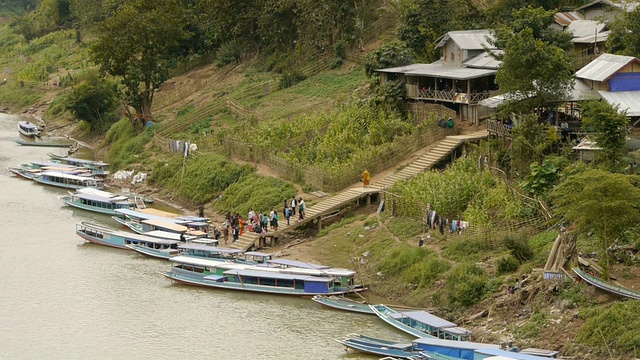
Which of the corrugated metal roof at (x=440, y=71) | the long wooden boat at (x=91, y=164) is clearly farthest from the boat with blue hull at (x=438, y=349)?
the long wooden boat at (x=91, y=164)

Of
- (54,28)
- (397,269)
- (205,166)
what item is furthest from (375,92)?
(54,28)

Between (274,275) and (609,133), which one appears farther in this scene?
(274,275)

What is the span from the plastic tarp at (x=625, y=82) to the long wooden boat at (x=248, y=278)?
15.7m

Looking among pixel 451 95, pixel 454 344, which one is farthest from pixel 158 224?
pixel 454 344

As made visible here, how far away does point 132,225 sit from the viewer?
61625 mm

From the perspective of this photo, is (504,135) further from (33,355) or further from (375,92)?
(33,355)

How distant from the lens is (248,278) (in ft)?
162

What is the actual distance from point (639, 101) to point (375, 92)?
18325mm

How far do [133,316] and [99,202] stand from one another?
2150 centimetres

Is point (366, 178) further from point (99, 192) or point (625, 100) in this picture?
point (99, 192)

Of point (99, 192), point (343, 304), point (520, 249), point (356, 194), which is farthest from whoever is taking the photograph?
point (99, 192)

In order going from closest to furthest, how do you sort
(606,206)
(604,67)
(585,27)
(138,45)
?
1. (606,206)
2. (604,67)
3. (585,27)
4. (138,45)

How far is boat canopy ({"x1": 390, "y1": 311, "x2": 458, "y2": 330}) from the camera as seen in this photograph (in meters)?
41.2

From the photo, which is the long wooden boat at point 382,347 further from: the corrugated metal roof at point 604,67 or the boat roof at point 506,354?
the corrugated metal roof at point 604,67
